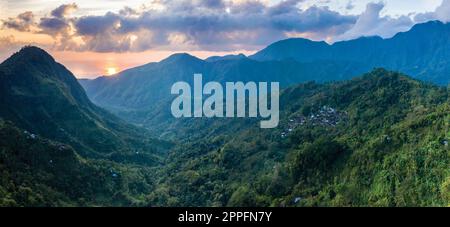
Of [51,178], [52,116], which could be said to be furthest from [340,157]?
[52,116]

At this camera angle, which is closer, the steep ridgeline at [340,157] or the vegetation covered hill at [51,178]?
the steep ridgeline at [340,157]

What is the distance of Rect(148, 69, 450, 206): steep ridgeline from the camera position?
72.9 meters

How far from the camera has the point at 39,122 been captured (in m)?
167

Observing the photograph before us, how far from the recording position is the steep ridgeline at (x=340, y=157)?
72.9m

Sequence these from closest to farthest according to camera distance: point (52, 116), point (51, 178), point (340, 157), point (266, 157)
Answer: point (340, 157)
point (51, 178)
point (266, 157)
point (52, 116)

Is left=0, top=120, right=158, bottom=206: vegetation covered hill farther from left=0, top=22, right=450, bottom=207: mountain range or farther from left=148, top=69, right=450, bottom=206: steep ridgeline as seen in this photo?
left=148, top=69, right=450, bottom=206: steep ridgeline

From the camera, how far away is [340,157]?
93.7m

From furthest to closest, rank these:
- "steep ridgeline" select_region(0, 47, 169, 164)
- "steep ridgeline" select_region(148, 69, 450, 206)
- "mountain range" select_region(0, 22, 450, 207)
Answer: "steep ridgeline" select_region(0, 47, 169, 164) < "mountain range" select_region(0, 22, 450, 207) < "steep ridgeline" select_region(148, 69, 450, 206)

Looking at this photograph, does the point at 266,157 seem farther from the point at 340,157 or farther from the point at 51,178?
the point at 51,178

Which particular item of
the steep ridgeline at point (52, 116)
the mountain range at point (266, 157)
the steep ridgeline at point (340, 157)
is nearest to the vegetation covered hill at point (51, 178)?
the mountain range at point (266, 157)

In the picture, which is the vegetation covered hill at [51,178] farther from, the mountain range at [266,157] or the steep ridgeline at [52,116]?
the steep ridgeline at [52,116]

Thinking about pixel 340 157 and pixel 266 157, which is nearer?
pixel 340 157

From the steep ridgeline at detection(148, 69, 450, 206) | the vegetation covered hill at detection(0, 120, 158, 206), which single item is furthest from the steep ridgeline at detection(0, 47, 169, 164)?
the vegetation covered hill at detection(0, 120, 158, 206)

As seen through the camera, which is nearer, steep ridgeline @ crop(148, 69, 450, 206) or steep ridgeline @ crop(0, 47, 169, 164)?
steep ridgeline @ crop(148, 69, 450, 206)
